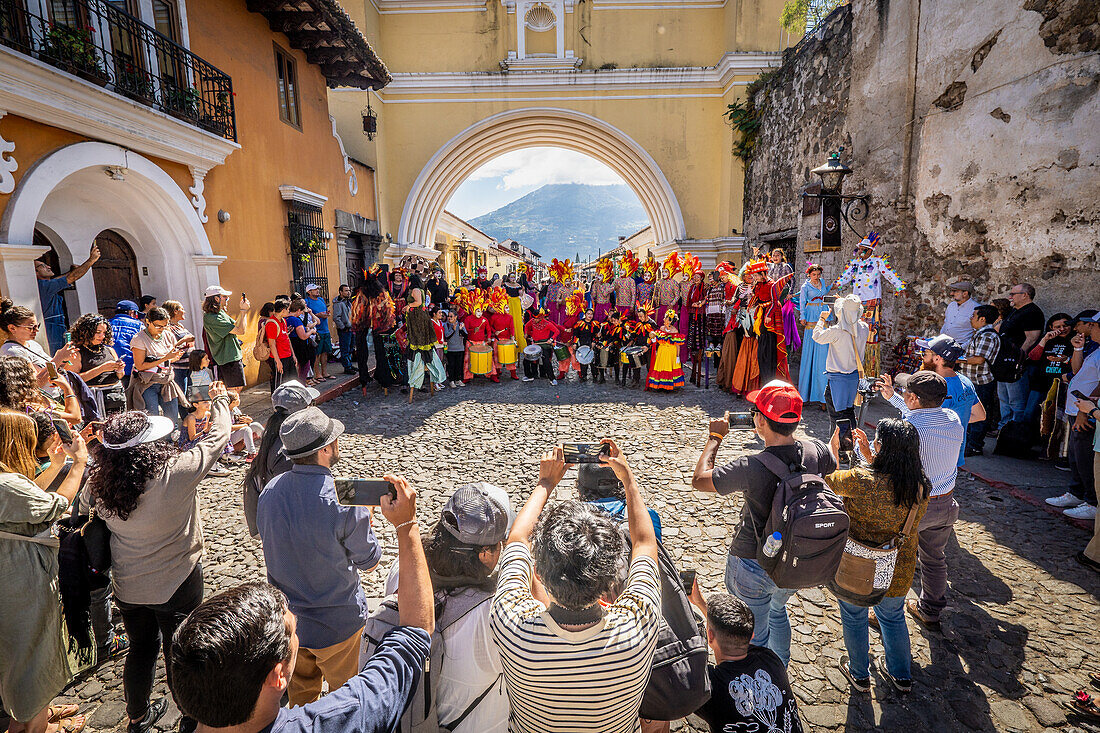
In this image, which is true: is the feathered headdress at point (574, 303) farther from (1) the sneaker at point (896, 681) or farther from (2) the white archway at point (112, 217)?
(1) the sneaker at point (896, 681)

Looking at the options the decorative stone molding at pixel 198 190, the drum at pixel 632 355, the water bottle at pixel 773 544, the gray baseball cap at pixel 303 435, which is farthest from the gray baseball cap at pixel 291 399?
the drum at pixel 632 355

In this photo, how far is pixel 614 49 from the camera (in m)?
16.1

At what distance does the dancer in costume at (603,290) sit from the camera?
10242 millimetres

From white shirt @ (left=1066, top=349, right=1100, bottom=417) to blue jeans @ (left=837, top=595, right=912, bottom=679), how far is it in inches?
124

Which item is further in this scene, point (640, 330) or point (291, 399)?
point (640, 330)

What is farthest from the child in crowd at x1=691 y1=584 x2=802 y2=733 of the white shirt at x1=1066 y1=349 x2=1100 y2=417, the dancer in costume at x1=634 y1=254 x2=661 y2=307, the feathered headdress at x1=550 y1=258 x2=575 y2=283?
the feathered headdress at x1=550 y1=258 x2=575 y2=283

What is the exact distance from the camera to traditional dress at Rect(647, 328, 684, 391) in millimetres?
9078

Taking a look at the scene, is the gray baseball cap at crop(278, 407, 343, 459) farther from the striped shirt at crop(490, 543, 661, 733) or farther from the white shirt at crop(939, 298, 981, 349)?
the white shirt at crop(939, 298, 981, 349)

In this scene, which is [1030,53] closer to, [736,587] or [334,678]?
[736,587]

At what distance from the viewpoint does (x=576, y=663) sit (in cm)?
145

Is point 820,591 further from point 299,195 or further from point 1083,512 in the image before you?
point 299,195

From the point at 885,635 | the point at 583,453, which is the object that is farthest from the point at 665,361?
the point at 583,453

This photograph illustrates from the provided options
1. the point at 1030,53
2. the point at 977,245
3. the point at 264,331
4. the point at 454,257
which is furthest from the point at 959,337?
the point at 454,257

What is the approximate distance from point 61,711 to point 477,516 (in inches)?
100.0
